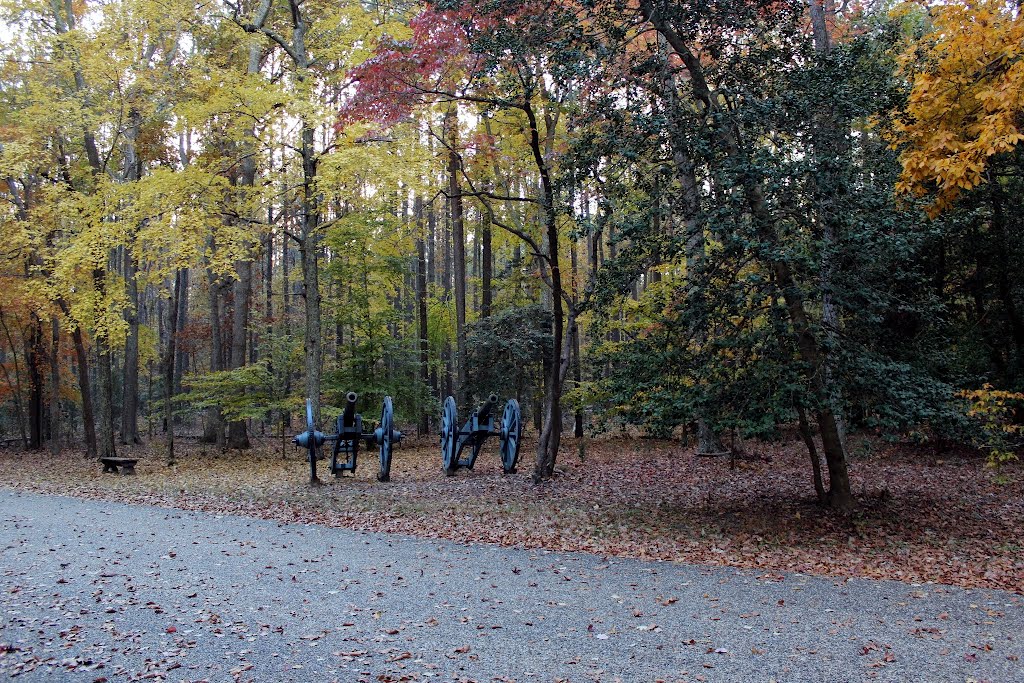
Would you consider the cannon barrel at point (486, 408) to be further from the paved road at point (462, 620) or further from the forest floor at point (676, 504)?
the paved road at point (462, 620)

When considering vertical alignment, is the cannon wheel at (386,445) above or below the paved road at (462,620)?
above

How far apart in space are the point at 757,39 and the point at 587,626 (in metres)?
7.37

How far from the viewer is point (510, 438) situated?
512 inches

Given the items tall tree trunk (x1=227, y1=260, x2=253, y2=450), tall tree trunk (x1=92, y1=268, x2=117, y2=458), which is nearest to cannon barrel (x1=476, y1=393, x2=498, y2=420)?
tall tree trunk (x1=227, y1=260, x2=253, y2=450)

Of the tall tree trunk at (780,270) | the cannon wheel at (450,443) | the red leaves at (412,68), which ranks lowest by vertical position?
the cannon wheel at (450,443)

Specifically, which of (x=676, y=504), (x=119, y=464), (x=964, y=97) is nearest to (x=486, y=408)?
(x=676, y=504)

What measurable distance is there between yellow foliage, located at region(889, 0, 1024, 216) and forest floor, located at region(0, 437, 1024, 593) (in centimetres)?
329

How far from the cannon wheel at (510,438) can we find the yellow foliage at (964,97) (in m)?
7.49

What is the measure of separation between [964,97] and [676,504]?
248 inches

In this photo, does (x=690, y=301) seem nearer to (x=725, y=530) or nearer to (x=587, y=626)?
(x=725, y=530)

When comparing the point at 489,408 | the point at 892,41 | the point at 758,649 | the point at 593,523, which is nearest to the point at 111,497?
the point at 489,408

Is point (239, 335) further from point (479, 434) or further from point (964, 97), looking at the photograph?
point (964, 97)

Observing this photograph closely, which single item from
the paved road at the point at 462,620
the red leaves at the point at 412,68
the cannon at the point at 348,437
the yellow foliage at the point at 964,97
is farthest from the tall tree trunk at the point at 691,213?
the cannon at the point at 348,437

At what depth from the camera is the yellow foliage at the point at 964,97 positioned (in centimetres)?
725
